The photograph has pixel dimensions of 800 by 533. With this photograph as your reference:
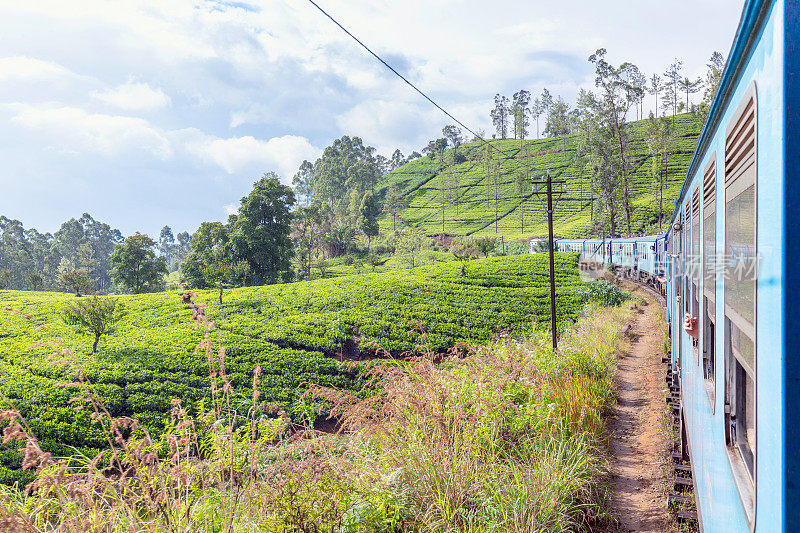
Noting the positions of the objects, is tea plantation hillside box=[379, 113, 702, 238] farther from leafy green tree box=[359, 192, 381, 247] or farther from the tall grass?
the tall grass

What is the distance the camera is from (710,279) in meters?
2.59

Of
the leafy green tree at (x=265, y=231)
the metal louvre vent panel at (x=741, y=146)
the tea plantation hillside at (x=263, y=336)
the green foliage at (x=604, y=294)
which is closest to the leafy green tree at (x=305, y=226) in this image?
the leafy green tree at (x=265, y=231)

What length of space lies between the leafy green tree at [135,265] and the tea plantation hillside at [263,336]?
10601mm

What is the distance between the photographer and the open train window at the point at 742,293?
55.0 inches

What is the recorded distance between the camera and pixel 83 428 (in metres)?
10.1

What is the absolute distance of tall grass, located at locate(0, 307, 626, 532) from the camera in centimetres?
294

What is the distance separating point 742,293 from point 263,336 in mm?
16428

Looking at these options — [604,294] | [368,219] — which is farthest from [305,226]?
[604,294]

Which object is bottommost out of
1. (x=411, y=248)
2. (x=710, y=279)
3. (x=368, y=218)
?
(x=710, y=279)

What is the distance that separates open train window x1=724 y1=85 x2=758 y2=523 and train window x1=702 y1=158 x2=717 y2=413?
1.53 ft

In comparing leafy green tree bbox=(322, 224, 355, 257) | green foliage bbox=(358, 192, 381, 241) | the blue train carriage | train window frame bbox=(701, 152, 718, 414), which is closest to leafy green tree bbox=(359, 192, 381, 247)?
green foliage bbox=(358, 192, 381, 241)

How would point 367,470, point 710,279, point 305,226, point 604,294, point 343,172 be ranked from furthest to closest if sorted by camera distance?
point 343,172
point 305,226
point 604,294
point 367,470
point 710,279

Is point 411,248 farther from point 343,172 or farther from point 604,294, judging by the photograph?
point 343,172

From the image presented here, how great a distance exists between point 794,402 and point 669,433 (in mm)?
6193
